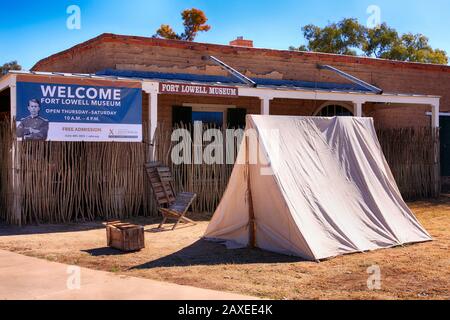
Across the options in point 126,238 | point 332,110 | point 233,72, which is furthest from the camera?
point 332,110

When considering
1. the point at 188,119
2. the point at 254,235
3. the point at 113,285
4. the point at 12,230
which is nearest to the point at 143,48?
the point at 188,119

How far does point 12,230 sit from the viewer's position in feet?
33.8

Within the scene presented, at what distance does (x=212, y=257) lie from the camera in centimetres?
799

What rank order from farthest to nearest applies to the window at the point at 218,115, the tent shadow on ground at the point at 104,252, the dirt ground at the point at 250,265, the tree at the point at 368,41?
1. the tree at the point at 368,41
2. the window at the point at 218,115
3. the tent shadow on ground at the point at 104,252
4. the dirt ground at the point at 250,265

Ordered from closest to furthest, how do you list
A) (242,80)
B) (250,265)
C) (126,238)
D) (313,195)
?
(250,265) → (126,238) → (313,195) → (242,80)

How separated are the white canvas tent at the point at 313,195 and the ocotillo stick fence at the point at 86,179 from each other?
3080 mm

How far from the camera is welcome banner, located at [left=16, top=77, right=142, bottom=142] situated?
1080 centimetres

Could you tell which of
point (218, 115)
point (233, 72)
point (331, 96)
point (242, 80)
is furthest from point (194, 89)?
point (331, 96)

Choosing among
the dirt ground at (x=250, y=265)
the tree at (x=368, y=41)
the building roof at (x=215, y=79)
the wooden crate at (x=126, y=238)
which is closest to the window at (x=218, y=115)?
the building roof at (x=215, y=79)

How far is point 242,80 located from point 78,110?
14.4 ft

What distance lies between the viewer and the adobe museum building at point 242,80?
13.5 m

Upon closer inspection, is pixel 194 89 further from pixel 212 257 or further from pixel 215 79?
pixel 212 257

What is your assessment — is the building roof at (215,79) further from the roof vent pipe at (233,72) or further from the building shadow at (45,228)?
the building shadow at (45,228)

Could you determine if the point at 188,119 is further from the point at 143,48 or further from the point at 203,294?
the point at 203,294
